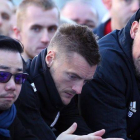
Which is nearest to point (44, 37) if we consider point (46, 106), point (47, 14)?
point (47, 14)

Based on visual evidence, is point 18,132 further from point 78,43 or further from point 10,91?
point 78,43

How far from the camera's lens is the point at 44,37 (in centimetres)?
499

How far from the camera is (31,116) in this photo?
3.38 m

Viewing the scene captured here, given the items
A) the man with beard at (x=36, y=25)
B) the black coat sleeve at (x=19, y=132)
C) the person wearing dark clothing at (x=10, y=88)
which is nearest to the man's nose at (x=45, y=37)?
the man with beard at (x=36, y=25)

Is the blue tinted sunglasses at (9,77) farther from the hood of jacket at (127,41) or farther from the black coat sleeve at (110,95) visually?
the hood of jacket at (127,41)

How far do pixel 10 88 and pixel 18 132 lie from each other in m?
0.32

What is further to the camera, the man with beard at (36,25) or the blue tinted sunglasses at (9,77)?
the man with beard at (36,25)

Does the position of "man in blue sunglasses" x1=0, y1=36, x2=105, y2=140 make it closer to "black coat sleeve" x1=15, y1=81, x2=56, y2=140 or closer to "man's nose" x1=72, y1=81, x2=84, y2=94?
"black coat sleeve" x1=15, y1=81, x2=56, y2=140

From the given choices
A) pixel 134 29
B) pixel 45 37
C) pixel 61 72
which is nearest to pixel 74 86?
pixel 61 72

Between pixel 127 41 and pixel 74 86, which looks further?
pixel 127 41

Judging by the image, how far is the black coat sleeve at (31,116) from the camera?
3.38 metres

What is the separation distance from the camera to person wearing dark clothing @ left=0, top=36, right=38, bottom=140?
3043 millimetres

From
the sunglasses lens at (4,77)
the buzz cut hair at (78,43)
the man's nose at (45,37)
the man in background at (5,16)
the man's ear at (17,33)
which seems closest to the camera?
the sunglasses lens at (4,77)

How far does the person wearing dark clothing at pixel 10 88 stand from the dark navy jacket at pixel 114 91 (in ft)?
2.41
